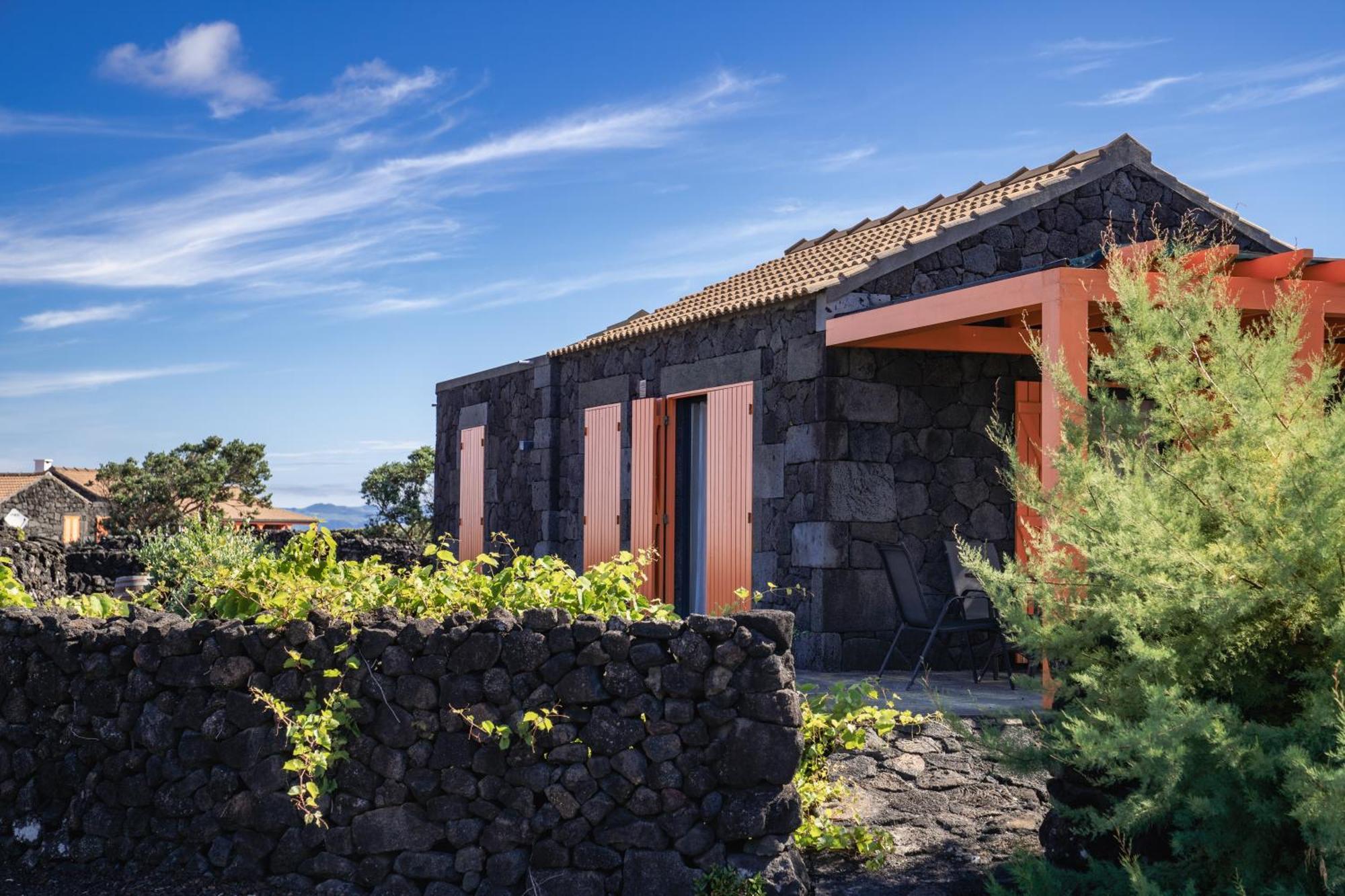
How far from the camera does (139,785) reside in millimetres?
5062

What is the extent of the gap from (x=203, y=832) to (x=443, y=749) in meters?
1.05

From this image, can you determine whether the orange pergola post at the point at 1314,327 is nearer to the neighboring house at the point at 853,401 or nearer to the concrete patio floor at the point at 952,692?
the neighboring house at the point at 853,401

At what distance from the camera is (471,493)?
1406 centimetres

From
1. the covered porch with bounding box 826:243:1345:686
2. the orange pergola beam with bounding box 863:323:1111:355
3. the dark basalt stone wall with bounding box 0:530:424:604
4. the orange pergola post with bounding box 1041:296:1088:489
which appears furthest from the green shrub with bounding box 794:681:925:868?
the dark basalt stone wall with bounding box 0:530:424:604

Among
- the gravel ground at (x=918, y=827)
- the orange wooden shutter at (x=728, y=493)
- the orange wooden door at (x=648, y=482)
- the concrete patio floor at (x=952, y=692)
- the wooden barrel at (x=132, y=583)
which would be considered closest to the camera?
the gravel ground at (x=918, y=827)

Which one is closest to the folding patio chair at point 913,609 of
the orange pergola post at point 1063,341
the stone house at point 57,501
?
the orange pergola post at point 1063,341

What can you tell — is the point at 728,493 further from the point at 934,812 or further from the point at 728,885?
the point at 728,885

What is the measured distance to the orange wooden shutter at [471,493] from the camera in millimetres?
13742

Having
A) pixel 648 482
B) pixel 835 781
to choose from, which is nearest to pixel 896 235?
pixel 648 482

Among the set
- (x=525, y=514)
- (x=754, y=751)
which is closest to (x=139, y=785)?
(x=754, y=751)

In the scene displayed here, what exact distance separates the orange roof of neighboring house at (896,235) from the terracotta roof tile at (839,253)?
0.04 feet

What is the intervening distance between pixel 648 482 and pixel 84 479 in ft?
103

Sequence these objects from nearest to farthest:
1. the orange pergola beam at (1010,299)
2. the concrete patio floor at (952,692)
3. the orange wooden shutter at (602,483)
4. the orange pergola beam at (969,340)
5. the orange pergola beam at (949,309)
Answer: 1. the concrete patio floor at (952,692)
2. the orange pergola beam at (1010,299)
3. the orange pergola beam at (949,309)
4. the orange pergola beam at (969,340)
5. the orange wooden shutter at (602,483)

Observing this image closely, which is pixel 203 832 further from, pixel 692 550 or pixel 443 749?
pixel 692 550
